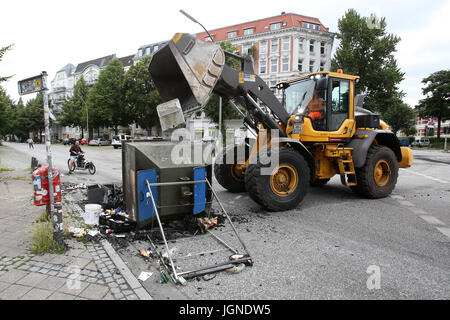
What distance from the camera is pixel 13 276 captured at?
10.2ft

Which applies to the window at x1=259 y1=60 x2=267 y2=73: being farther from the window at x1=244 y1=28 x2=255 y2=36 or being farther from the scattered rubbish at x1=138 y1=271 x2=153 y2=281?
the scattered rubbish at x1=138 y1=271 x2=153 y2=281

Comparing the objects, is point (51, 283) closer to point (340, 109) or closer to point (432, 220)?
point (432, 220)

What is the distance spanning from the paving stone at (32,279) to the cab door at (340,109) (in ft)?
20.4

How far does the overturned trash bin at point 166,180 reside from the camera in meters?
4.51

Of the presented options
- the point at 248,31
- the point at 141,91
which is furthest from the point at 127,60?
the point at 141,91

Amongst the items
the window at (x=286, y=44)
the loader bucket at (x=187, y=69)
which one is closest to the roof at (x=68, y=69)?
the window at (x=286, y=44)

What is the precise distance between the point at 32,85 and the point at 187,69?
2.33 meters

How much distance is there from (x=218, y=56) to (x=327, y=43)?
54.5 metres

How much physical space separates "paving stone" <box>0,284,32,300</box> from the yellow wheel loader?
347cm

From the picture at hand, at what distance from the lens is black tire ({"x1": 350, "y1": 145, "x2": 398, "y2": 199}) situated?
718 cm

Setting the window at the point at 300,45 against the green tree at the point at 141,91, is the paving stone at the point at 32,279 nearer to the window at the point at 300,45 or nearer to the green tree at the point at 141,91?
the green tree at the point at 141,91

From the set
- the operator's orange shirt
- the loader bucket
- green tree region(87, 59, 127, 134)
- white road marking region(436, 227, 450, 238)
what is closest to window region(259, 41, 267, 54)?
green tree region(87, 59, 127, 134)

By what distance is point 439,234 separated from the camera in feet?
15.8
